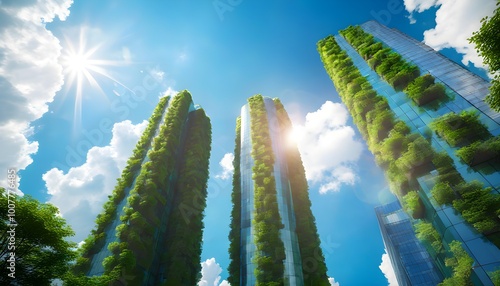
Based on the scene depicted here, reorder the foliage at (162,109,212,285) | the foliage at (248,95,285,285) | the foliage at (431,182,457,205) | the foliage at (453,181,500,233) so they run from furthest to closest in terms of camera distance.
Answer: the foliage at (162,109,212,285) < the foliage at (248,95,285,285) < the foliage at (431,182,457,205) < the foliage at (453,181,500,233)

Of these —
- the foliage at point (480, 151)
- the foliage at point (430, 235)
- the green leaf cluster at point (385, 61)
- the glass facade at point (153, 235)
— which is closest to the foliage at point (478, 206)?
the foliage at point (480, 151)

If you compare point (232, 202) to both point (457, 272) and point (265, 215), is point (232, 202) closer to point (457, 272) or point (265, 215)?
point (265, 215)

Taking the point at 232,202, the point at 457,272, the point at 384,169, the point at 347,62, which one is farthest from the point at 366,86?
the point at 232,202

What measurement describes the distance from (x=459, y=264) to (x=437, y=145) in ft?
35.8

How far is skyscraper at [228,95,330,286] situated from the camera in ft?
116

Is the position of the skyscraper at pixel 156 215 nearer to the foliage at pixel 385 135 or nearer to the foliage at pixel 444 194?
the foliage at pixel 444 194

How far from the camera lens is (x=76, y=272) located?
30531 mm

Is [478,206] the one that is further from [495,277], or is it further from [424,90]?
[424,90]

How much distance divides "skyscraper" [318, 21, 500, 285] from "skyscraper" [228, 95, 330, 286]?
1772 centimetres

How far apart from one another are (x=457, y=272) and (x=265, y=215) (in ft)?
81.3

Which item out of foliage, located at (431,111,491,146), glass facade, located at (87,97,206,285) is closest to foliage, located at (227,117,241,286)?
glass facade, located at (87,97,206,285)

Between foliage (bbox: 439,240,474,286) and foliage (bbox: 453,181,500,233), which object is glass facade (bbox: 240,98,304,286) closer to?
foliage (bbox: 439,240,474,286)

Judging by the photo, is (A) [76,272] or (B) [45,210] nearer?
(B) [45,210]

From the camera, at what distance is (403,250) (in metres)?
92.9
